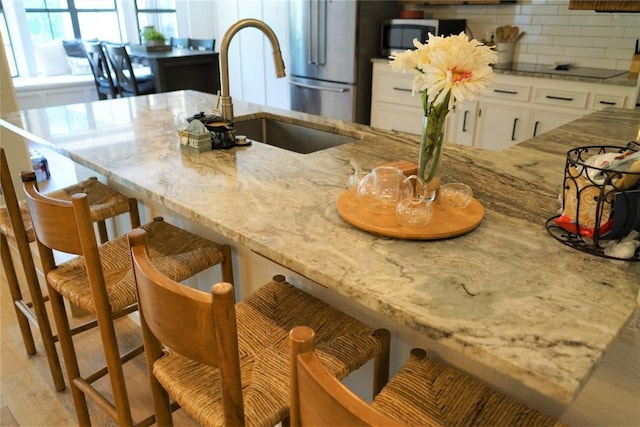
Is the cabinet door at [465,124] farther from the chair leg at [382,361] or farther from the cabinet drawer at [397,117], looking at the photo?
the chair leg at [382,361]

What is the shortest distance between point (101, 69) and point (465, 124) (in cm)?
355

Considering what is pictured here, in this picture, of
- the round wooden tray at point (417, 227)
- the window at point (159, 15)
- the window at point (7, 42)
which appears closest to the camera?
the round wooden tray at point (417, 227)

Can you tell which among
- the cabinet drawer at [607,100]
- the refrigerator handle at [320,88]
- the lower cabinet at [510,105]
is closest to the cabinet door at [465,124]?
the lower cabinet at [510,105]

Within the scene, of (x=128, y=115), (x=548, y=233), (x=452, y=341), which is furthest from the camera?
(x=128, y=115)

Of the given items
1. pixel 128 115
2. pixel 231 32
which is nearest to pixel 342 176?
pixel 231 32

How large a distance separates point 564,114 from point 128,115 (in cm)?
280

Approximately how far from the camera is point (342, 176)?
1.45m

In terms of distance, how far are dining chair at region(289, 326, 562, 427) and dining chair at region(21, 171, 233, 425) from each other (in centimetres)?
62

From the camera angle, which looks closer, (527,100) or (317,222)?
(317,222)

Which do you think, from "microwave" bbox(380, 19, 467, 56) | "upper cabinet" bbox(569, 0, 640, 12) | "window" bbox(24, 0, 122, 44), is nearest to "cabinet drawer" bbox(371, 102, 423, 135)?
"microwave" bbox(380, 19, 467, 56)

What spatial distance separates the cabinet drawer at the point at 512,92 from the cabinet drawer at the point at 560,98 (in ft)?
0.23

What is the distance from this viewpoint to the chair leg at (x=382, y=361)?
45.7 inches

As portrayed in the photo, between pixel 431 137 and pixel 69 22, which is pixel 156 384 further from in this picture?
pixel 69 22

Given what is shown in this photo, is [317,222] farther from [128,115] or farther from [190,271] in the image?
[128,115]
